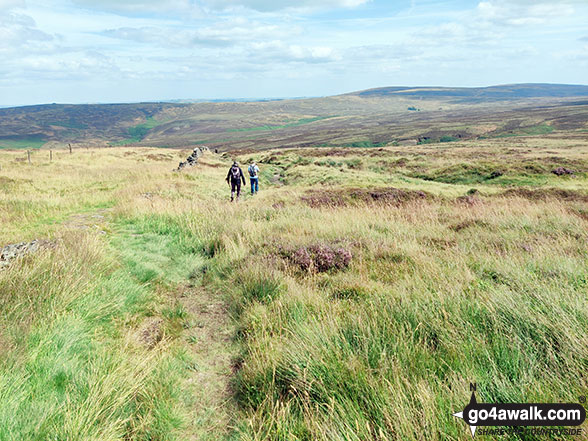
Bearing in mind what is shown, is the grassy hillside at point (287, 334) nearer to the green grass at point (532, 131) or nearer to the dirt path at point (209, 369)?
the dirt path at point (209, 369)

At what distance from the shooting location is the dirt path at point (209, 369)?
283cm

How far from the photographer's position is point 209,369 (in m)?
3.60

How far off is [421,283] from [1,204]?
14.0 m

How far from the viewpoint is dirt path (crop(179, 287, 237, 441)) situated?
2.83m

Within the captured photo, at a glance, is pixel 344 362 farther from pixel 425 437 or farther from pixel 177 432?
pixel 177 432

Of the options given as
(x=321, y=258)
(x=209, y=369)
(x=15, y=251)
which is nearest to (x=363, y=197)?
(x=321, y=258)

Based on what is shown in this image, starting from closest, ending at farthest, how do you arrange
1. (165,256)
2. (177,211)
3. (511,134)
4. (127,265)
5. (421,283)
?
1. (421,283)
2. (127,265)
3. (165,256)
4. (177,211)
5. (511,134)

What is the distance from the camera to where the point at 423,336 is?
10.6 feet

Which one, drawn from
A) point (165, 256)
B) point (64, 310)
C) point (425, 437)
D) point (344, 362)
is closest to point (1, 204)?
point (165, 256)

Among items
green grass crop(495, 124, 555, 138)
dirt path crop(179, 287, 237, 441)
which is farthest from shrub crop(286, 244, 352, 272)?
green grass crop(495, 124, 555, 138)

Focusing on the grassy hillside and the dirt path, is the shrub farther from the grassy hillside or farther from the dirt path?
the dirt path

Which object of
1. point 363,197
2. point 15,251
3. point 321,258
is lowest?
point 363,197

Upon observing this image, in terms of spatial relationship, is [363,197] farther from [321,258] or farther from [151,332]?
[151,332]

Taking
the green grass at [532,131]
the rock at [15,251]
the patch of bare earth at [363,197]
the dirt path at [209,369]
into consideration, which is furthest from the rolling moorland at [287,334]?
the green grass at [532,131]
